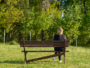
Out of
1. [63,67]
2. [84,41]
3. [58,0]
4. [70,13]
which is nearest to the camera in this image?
[63,67]

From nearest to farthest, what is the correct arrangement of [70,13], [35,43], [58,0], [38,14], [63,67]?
[63,67]
[35,43]
[70,13]
[38,14]
[58,0]

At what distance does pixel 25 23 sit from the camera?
1088 inches

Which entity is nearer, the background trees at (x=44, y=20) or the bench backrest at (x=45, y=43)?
the bench backrest at (x=45, y=43)

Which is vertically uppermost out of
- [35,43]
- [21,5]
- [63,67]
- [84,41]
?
[21,5]

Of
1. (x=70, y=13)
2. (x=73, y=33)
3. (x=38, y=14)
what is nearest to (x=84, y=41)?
(x=73, y=33)

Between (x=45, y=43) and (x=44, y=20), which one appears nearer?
(x=45, y=43)

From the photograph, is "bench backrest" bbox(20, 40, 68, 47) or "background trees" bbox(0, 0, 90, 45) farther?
"background trees" bbox(0, 0, 90, 45)

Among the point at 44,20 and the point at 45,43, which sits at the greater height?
the point at 44,20

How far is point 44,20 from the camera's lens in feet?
86.2

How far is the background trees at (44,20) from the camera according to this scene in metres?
25.0

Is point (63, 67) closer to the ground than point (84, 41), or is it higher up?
higher up

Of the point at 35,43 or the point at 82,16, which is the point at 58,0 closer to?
the point at 82,16

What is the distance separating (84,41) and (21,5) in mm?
12247

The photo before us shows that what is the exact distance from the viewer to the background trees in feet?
82.0
